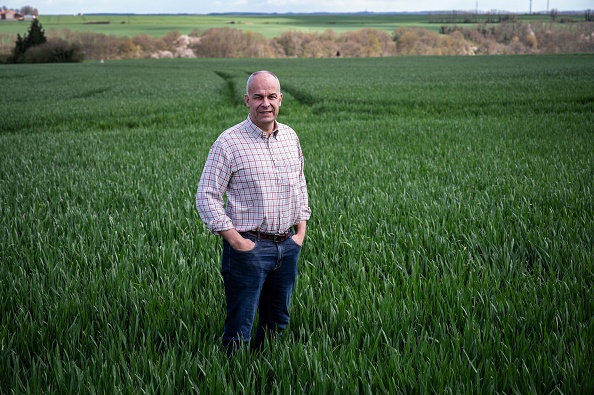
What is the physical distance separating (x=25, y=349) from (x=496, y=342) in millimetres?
2494

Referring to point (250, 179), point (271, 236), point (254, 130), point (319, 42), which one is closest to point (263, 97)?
point (254, 130)

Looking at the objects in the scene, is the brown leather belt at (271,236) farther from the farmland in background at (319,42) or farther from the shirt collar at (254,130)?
the farmland in background at (319,42)

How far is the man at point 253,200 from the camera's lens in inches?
88.7

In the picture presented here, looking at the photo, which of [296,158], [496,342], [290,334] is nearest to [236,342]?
[290,334]

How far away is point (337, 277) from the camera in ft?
11.7

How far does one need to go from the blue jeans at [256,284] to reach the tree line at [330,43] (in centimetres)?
10978

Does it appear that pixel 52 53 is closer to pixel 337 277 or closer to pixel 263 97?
pixel 337 277

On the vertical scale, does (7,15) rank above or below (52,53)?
above

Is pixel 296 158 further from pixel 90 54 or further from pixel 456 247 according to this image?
pixel 90 54

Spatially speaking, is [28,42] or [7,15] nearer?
[28,42]

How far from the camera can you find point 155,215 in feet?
17.7

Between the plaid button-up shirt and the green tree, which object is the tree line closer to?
the green tree

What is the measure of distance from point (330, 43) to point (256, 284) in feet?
394

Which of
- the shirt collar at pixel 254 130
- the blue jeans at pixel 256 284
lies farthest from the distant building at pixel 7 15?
the blue jeans at pixel 256 284
